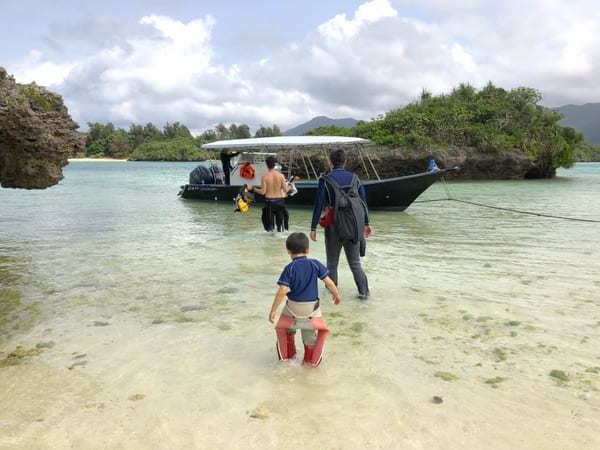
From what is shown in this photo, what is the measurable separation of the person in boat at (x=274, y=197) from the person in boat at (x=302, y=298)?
6.42 meters

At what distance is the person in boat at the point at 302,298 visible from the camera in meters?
3.53

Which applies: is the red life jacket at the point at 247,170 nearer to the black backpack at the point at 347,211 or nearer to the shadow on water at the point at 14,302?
the shadow on water at the point at 14,302

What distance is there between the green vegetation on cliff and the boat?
1623cm

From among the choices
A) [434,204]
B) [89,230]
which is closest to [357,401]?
[89,230]

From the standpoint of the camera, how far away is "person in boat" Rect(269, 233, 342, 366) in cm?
353

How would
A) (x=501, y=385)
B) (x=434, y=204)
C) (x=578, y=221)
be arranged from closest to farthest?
1. (x=501, y=385)
2. (x=578, y=221)
3. (x=434, y=204)

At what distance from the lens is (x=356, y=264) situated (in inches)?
213

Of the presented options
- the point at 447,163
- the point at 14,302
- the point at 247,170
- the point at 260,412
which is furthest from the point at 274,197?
the point at 447,163

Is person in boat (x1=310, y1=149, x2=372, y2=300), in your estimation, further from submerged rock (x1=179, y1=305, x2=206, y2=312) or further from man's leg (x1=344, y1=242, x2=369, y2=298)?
submerged rock (x1=179, y1=305, x2=206, y2=312)

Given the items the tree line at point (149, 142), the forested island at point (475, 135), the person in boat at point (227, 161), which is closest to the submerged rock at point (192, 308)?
the person in boat at point (227, 161)

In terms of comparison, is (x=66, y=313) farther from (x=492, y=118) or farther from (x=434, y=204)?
(x=492, y=118)

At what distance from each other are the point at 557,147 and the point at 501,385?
37.9m

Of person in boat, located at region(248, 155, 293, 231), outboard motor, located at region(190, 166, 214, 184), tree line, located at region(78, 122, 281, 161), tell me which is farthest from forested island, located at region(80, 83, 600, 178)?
tree line, located at region(78, 122, 281, 161)

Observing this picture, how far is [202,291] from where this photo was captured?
19.7 ft
